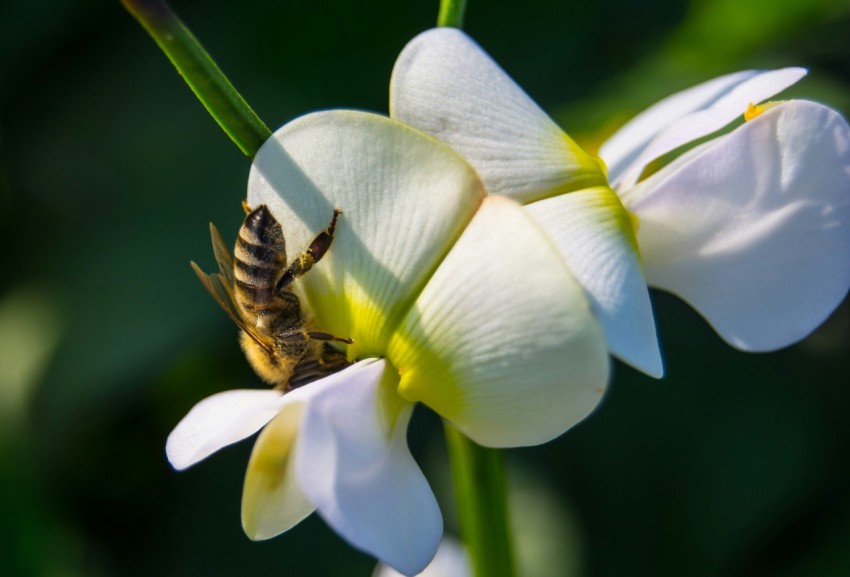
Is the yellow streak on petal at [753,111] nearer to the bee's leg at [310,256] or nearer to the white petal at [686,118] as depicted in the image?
the white petal at [686,118]

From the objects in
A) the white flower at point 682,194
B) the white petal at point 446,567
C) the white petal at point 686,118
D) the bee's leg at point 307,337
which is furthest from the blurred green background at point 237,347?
→ the bee's leg at point 307,337

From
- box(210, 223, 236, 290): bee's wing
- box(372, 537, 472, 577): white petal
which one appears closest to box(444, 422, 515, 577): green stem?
box(210, 223, 236, 290): bee's wing

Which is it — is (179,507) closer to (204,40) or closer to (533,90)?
(204,40)

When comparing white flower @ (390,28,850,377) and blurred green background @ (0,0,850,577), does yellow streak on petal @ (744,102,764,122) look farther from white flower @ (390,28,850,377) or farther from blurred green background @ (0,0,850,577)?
blurred green background @ (0,0,850,577)

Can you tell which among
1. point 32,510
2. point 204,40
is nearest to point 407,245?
point 32,510

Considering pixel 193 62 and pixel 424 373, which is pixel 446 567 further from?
pixel 193 62

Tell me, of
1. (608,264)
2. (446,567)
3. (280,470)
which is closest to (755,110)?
(608,264)
